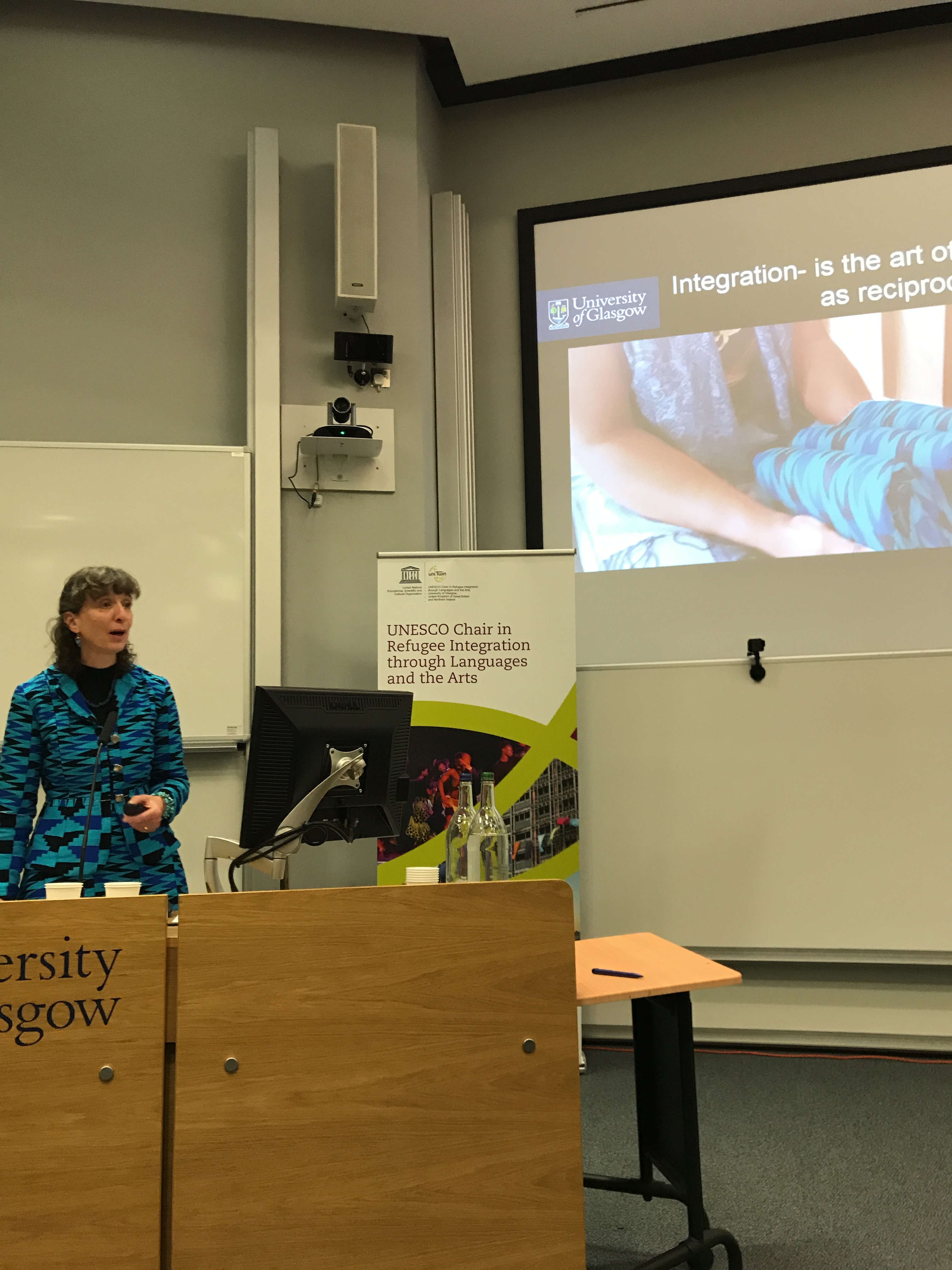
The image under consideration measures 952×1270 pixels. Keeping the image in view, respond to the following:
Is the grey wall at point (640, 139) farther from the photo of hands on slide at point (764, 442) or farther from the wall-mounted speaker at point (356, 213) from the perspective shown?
the wall-mounted speaker at point (356, 213)

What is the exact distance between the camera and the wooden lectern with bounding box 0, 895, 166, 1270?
1369 millimetres

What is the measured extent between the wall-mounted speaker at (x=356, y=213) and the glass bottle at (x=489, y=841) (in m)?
2.28

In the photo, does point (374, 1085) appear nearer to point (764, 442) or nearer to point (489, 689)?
point (489, 689)

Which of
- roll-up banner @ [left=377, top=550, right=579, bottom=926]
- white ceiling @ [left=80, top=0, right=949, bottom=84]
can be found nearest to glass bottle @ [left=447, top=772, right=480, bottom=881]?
roll-up banner @ [left=377, top=550, right=579, bottom=926]

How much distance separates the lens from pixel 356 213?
363 cm

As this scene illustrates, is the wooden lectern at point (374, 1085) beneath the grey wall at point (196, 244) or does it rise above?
beneath

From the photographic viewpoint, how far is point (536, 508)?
4.08 metres

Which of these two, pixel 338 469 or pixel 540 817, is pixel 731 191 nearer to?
pixel 338 469

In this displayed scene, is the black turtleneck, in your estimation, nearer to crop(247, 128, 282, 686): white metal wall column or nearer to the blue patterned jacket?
the blue patterned jacket

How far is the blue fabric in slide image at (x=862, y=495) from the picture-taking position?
12.1 feet

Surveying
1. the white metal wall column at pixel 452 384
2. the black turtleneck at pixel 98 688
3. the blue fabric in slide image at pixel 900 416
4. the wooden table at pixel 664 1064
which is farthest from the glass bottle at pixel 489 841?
the blue fabric in slide image at pixel 900 416

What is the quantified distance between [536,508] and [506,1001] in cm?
277

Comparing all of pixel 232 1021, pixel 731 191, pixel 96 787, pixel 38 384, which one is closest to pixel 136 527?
pixel 38 384

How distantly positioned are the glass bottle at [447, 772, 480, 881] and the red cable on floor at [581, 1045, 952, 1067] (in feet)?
5.61
